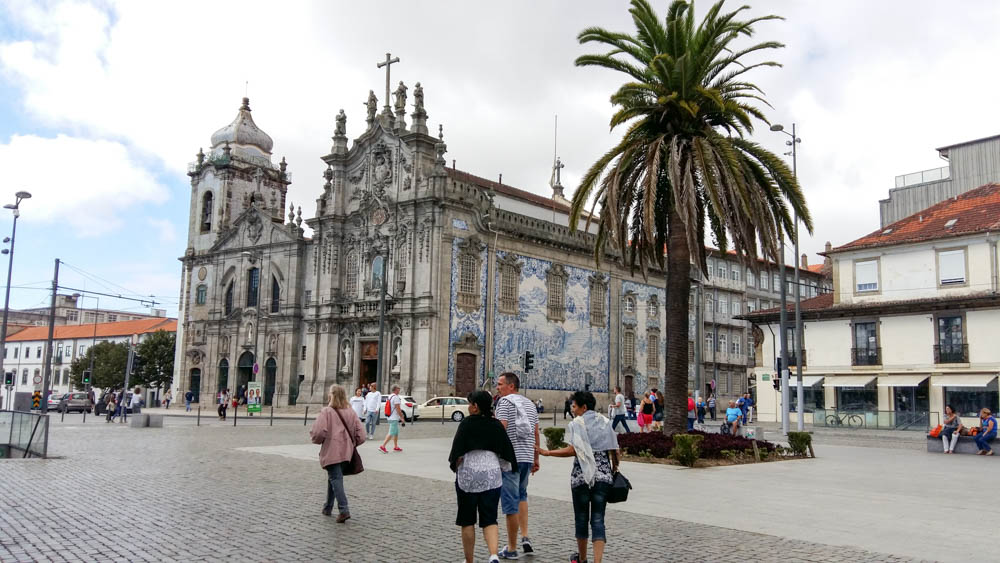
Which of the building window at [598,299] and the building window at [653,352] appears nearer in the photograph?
the building window at [598,299]

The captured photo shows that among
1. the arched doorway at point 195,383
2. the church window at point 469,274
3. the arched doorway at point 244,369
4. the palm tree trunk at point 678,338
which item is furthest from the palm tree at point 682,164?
the arched doorway at point 195,383

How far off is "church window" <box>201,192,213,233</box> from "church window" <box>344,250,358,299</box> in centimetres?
1785

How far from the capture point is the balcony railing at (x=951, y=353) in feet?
119

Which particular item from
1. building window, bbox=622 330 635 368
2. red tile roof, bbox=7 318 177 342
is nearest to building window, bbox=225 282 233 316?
building window, bbox=622 330 635 368

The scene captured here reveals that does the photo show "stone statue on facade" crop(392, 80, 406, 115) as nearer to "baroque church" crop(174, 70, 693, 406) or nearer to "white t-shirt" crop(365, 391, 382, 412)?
"baroque church" crop(174, 70, 693, 406)

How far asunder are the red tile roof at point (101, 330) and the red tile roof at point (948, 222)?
76.1 metres

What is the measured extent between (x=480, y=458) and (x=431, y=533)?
2.40 meters

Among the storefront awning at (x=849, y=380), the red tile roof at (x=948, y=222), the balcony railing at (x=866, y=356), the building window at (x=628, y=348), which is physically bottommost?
the storefront awning at (x=849, y=380)

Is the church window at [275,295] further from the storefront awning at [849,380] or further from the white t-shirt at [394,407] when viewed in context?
the white t-shirt at [394,407]

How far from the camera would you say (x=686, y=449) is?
18.3m

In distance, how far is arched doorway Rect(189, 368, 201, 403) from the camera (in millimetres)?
60938

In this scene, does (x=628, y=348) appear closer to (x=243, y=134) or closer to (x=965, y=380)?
(x=965, y=380)

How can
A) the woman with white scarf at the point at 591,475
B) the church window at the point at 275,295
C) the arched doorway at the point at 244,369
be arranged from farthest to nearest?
the arched doorway at the point at 244,369, the church window at the point at 275,295, the woman with white scarf at the point at 591,475

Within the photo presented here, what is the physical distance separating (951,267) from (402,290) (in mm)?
27805
